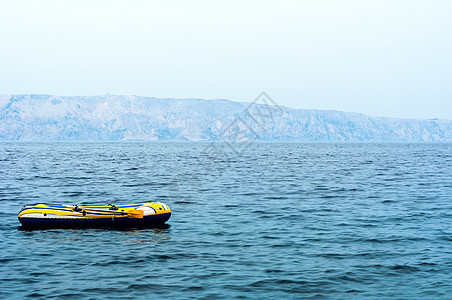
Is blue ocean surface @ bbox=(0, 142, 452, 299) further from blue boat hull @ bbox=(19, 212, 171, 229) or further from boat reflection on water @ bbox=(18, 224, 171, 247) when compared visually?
blue boat hull @ bbox=(19, 212, 171, 229)

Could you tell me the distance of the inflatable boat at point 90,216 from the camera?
900 inches

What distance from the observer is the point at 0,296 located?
13.6 meters

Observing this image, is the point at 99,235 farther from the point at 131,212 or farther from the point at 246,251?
the point at 246,251

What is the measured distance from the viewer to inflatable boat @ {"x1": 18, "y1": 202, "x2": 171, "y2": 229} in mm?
22850

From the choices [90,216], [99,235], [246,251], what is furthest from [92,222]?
[246,251]

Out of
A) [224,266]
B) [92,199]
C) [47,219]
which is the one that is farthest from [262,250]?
[92,199]

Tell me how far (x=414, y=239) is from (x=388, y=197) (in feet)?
45.9

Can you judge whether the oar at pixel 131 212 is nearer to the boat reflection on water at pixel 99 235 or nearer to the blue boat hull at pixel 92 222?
the blue boat hull at pixel 92 222

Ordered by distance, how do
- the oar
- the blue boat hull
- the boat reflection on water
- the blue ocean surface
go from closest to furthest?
the blue ocean surface < the boat reflection on water < the blue boat hull < the oar

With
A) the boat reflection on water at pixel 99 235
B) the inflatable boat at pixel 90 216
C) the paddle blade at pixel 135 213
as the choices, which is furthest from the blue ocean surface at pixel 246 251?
the paddle blade at pixel 135 213

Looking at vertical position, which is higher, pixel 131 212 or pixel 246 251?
pixel 131 212

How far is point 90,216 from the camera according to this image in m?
23.1

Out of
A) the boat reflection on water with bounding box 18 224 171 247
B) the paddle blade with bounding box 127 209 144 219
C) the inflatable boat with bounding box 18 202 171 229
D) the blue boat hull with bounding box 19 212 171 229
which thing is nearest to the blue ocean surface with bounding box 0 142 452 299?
the boat reflection on water with bounding box 18 224 171 247

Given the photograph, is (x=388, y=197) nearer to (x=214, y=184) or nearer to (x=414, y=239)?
(x=414, y=239)
